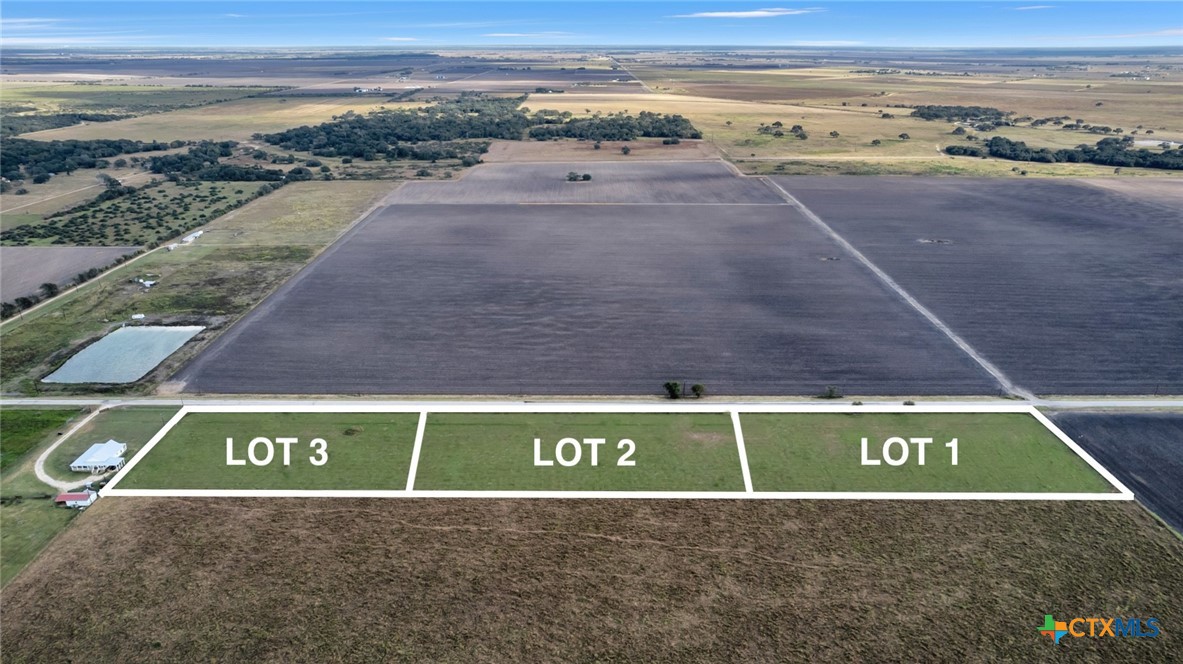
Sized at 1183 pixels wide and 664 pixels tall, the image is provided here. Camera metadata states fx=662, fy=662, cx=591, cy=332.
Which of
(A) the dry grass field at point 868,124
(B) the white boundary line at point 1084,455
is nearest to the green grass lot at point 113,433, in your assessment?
(B) the white boundary line at point 1084,455

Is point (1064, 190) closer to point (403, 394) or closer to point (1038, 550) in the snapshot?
point (1038, 550)

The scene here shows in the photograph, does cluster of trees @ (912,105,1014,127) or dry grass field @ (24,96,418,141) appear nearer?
dry grass field @ (24,96,418,141)

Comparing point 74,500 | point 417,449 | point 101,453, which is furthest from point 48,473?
point 417,449

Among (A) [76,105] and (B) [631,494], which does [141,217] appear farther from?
(A) [76,105]

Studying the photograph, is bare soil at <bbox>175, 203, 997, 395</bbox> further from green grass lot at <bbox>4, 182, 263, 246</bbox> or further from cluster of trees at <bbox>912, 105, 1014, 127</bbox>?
cluster of trees at <bbox>912, 105, 1014, 127</bbox>

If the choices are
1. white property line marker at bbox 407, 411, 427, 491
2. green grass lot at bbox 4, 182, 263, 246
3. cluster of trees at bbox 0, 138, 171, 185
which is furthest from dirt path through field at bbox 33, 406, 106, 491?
cluster of trees at bbox 0, 138, 171, 185

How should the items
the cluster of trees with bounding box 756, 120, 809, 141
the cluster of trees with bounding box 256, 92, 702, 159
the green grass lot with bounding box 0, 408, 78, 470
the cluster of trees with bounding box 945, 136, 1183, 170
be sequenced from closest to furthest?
the green grass lot with bounding box 0, 408, 78, 470
the cluster of trees with bounding box 945, 136, 1183, 170
the cluster of trees with bounding box 256, 92, 702, 159
the cluster of trees with bounding box 756, 120, 809, 141

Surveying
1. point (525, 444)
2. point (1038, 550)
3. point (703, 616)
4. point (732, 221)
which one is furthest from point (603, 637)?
point (732, 221)
